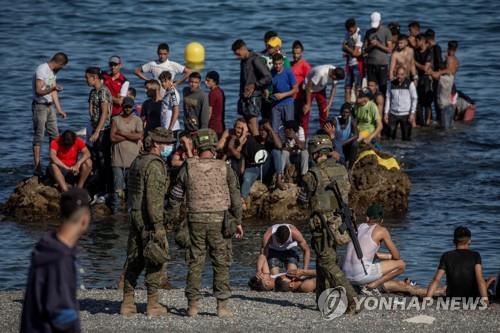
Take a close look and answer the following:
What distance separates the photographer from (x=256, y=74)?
65.1 feet

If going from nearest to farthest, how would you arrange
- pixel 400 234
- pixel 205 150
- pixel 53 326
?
1. pixel 53 326
2. pixel 205 150
3. pixel 400 234

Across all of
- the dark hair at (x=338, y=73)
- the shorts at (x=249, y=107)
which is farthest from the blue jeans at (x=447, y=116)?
the shorts at (x=249, y=107)

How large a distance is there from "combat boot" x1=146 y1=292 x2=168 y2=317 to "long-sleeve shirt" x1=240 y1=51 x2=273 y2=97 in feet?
23.4

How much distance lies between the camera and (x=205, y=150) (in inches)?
509

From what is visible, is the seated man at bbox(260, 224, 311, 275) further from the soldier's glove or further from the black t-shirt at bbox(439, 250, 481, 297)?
the soldier's glove

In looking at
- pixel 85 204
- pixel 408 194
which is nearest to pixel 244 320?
pixel 85 204

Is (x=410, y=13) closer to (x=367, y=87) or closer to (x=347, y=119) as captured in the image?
(x=367, y=87)

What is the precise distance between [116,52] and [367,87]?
1417cm

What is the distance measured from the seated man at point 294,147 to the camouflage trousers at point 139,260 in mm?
6486

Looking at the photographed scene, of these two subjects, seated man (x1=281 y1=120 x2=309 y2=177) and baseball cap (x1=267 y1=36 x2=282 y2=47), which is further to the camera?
baseball cap (x1=267 y1=36 x2=282 y2=47)

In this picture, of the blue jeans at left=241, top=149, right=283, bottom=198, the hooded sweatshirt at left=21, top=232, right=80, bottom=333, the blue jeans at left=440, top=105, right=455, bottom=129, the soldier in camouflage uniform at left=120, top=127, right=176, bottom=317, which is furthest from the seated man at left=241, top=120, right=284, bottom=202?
the hooded sweatshirt at left=21, top=232, right=80, bottom=333

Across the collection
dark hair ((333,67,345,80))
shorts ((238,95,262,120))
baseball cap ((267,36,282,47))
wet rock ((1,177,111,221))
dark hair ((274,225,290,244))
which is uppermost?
baseball cap ((267,36,282,47))

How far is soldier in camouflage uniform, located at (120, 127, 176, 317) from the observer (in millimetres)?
12805

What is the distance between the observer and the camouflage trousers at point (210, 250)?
12.8 meters
